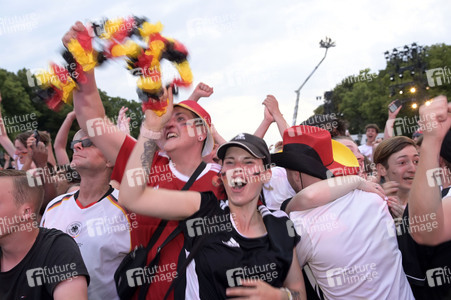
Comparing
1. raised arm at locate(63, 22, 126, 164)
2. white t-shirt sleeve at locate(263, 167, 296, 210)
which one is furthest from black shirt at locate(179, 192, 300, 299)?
white t-shirt sleeve at locate(263, 167, 296, 210)

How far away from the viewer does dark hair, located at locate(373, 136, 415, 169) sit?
13.2 feet

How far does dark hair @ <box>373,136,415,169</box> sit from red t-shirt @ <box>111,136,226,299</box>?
193 centimetres

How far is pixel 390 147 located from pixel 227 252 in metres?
2.34

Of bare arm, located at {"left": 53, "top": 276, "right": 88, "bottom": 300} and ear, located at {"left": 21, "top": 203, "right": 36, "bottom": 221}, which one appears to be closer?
bare arm, located at {"left": 53, "top": 276, "right": 88, "bottom": 300}

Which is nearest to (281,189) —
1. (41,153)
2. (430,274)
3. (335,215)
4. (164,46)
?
(335,215)

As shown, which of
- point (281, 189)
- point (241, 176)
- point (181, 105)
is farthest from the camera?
point (281, 189)

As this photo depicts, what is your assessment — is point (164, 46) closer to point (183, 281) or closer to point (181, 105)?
point (181, 105)

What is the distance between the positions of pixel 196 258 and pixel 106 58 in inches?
58.0

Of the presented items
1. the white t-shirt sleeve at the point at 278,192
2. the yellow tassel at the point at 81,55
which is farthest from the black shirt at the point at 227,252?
the white t-shirt sleeve at the point at 278,192

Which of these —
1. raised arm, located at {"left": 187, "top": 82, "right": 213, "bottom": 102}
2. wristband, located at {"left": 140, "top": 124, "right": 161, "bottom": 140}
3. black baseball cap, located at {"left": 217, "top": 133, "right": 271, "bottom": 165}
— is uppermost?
raised arm, located at {"left": 187, "top": 82, "right": 213, "bottom": 102}

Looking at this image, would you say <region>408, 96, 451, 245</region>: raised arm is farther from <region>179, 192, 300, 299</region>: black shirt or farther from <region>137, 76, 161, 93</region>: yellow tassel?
<region>137, 76, 161, 93</region>: yellow tassel

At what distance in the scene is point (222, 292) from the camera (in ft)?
8.16

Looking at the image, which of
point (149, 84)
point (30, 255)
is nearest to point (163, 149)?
point (149, 84)

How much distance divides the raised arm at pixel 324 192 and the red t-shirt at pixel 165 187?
0.56 meters
